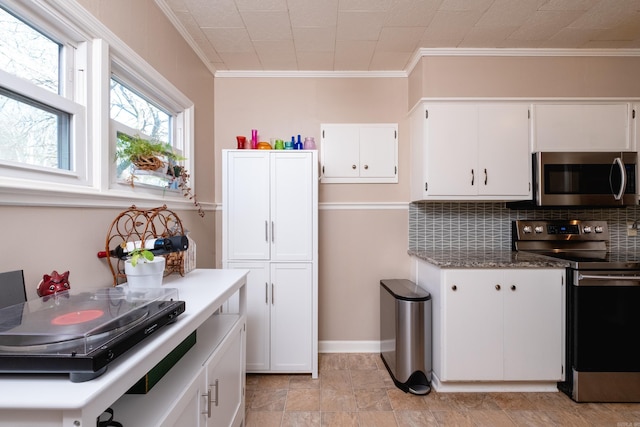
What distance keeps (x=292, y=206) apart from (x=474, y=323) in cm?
158

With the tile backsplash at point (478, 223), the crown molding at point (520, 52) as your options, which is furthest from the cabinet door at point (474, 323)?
the crown molding at point (520, 52)

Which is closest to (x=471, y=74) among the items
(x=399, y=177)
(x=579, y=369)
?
(x=399, y=177)

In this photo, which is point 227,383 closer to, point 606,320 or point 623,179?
point 606,320

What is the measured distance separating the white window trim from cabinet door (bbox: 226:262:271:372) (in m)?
0.91

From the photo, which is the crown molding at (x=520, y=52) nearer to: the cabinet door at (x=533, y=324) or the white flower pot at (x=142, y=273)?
the cabinet door at (x=533, y=324)

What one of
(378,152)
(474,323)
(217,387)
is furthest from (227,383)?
(378,152)

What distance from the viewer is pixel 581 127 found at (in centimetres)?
239

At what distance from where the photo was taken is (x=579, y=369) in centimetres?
199

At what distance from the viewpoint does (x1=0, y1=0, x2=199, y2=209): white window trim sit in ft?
3.39

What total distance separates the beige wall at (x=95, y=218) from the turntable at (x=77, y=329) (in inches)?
7.2

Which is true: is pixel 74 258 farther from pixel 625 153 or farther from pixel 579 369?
pixel 625 153

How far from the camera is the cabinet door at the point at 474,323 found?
208 cm

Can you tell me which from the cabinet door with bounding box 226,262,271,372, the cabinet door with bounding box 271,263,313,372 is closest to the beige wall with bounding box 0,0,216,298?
the cabinet door with bounding box 226,262,271,372

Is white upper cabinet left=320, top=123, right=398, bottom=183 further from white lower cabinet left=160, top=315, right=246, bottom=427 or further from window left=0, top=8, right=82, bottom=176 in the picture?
window left=0, top=8, right=82, bottom=176
